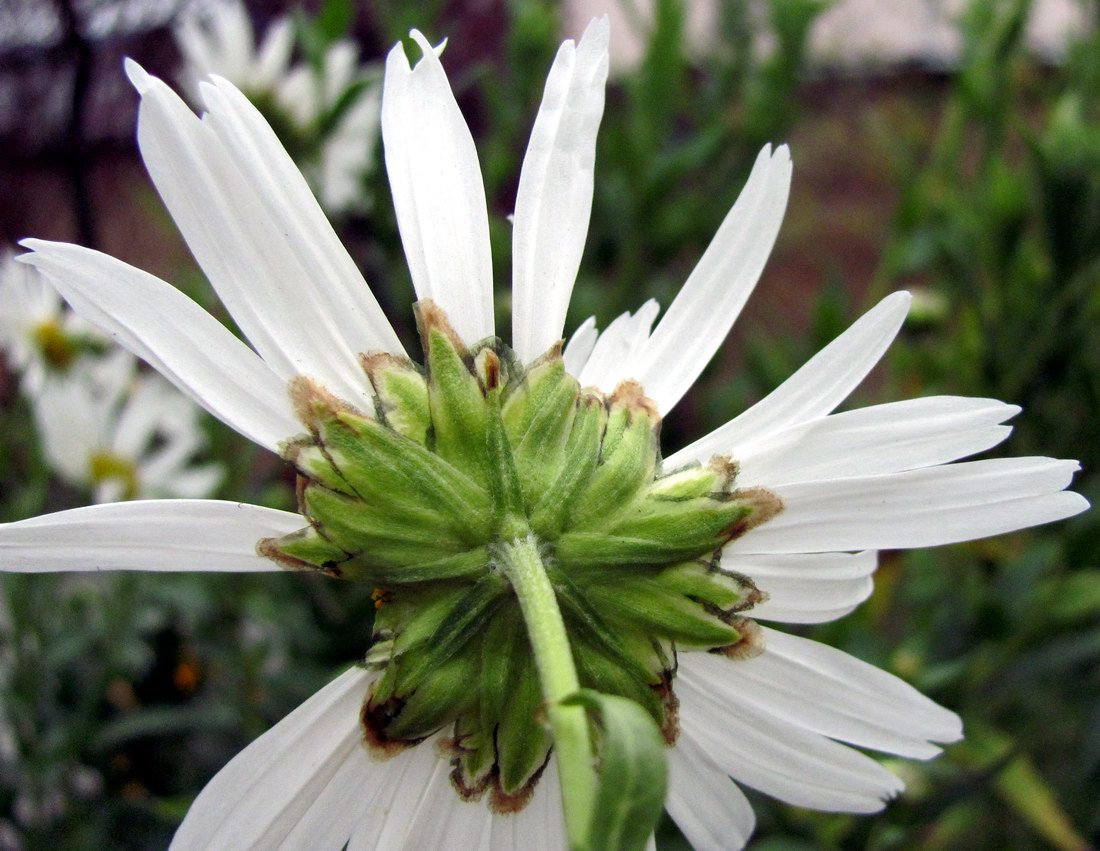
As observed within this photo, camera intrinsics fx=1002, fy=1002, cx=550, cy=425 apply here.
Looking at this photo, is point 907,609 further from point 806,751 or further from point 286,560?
point 286,560

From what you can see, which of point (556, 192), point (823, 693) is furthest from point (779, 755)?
point (556, 192)

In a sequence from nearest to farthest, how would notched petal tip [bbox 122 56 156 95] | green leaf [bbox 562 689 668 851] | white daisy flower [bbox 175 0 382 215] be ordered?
1. green leaf [bbox 562 689 668 851]
2. notched petal tip [bbox 122 56 156 95]
3. white daisy flower [bbox 175 0 382 215]

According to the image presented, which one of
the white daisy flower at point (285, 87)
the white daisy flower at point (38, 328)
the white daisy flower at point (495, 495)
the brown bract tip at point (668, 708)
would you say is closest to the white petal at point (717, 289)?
the white daisy flower at point (495, 495)

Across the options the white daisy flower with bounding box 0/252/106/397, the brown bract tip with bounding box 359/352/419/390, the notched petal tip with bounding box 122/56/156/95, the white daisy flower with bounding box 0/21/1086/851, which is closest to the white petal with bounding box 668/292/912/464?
the white daisy flower with bounding box 0/21/1086/851

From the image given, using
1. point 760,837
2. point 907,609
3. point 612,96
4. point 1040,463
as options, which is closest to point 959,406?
point 1040,463

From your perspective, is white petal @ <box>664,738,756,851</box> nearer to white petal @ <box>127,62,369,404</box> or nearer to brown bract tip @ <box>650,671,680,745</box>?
brown bract tip @ <box>650,671,680,745</box>

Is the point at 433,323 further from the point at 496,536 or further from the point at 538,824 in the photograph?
the point at 538,824
